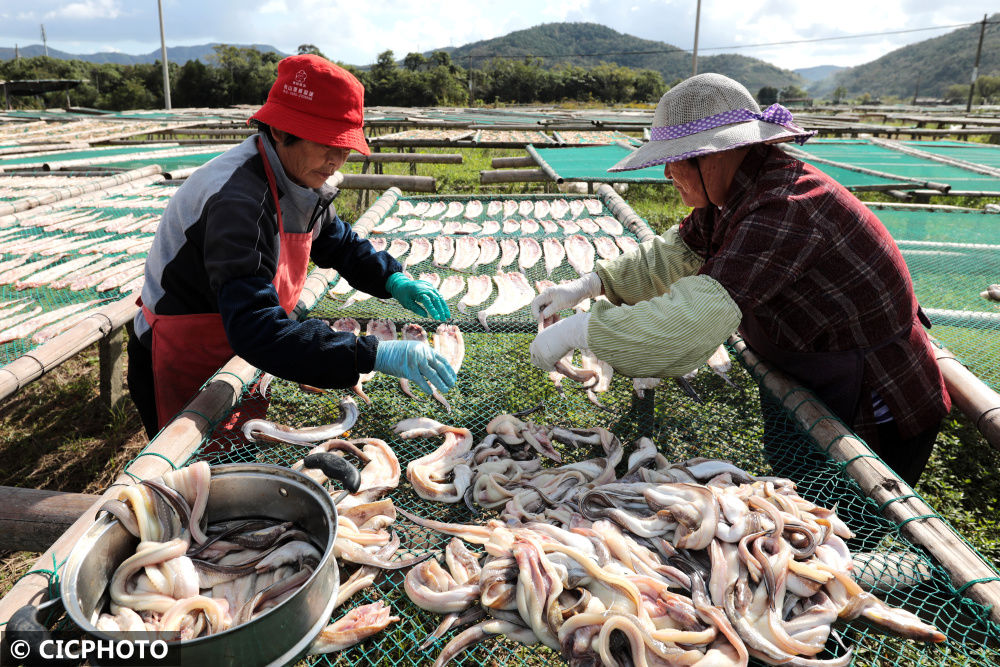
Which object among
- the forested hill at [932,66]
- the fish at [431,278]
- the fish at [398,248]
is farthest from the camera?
the forested hill at [932,66]

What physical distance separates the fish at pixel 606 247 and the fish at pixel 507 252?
0.64 metres

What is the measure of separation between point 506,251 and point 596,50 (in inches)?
6287

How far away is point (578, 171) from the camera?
7.61 metres

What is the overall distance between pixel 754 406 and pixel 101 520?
9.24 ft

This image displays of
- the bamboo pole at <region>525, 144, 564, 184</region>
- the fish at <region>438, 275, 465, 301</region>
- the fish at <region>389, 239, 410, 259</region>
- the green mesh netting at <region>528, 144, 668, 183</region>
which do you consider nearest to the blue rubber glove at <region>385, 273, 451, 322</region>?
the fish at <region>438, 275, 465, 301</region>

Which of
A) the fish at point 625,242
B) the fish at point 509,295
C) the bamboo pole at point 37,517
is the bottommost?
the bamboo pole at point 37,517

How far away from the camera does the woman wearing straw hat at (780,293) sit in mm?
2082

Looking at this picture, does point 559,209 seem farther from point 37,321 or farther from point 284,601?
point 284,601

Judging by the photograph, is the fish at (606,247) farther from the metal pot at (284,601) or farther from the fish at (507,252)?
the metal pot at (284,601)

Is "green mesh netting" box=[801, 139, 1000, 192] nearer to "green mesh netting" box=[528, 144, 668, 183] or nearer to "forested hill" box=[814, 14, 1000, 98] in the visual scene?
"green mesh netting" box=[528, 144, 668, 183]

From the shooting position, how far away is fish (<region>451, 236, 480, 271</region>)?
4.31 meters

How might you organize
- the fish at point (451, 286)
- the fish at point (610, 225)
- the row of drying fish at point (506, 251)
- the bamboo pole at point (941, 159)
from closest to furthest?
the fish at point (451, 286), the row of drying fish at point (506, 251), the fish at point (610, 225), the bamboo pole at point (941, 159)

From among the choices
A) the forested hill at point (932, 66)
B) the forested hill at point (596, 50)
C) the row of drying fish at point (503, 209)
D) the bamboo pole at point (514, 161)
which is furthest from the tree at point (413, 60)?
the forested hill at point (932, 66)

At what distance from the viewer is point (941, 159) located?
30.9ft
